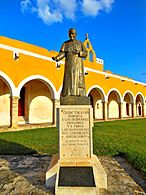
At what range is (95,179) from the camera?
359 centimetres

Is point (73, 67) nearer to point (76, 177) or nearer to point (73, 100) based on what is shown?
point (73, 100)

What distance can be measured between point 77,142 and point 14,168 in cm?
208

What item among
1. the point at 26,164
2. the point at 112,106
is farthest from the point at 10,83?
the point at 112,106

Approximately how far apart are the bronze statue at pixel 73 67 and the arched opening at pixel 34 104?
1251 cm

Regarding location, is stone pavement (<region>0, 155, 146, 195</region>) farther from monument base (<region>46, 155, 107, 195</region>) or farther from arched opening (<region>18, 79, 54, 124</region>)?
arched opening (<region>18, 79, 54, 124</region>)

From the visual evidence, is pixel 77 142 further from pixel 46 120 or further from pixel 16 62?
pixel 46 120

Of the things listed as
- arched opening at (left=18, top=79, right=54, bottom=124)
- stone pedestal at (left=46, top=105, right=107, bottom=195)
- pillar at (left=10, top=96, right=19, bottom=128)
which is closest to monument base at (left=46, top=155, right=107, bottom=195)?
stone pedestal at (left=46, top=105, right=107, bottom=195)

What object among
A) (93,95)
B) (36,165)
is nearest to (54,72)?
(93,95)

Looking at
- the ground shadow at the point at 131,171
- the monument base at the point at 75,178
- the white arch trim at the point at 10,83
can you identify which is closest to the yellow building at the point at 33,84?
the white arch trim at the point at 10,83

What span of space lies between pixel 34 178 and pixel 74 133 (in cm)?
133

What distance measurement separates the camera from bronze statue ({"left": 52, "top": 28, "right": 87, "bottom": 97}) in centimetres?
420

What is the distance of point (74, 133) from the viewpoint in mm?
3975

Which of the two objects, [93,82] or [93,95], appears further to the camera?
[93,95]

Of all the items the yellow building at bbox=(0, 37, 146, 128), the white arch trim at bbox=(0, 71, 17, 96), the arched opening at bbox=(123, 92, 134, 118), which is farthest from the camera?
the arched opening at bbox=(123, 92, 134, 118)
